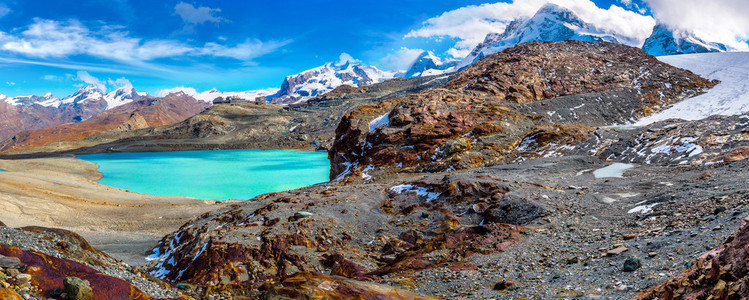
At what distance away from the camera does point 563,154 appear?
30109 mm

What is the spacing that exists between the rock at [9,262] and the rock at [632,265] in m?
11.5

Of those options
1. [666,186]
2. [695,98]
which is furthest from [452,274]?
[695,98]

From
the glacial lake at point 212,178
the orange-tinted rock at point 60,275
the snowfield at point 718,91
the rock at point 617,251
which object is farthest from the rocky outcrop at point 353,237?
the snowfield at point 718,91

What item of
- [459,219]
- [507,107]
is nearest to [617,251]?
[459,219]

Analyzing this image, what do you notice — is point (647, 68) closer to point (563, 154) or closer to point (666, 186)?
point (563, 154)

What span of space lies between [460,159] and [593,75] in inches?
1497

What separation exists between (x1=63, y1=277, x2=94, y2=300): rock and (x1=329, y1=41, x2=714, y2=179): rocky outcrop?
93.1 ft

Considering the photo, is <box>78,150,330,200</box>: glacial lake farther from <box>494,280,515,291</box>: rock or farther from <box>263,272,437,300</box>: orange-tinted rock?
<box>494,280,515,291</box>: rock

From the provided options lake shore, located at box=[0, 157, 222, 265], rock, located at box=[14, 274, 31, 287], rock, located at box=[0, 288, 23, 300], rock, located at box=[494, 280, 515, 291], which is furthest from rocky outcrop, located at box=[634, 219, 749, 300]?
lake shore, located at box=[0, 157, 222, 265]

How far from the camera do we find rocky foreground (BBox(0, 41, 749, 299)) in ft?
24.9

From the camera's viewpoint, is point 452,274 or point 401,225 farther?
point 401,225

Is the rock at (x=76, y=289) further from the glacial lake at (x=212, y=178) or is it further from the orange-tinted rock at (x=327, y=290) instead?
the glacial lake at (x=212, y=178)

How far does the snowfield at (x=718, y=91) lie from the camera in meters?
43.1

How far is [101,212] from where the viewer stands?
3039 cm
